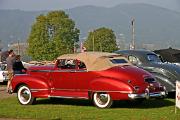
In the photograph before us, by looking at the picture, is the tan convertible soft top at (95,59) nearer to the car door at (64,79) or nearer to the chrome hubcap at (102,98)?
the car door at (64,79)

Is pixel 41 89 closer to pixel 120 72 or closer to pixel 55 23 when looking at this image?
pixel 120 72

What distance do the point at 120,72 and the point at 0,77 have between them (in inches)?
512

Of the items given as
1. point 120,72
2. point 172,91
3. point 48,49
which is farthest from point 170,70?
point 48,49

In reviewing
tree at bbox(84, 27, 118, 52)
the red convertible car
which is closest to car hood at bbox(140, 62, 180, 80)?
the red convertible car

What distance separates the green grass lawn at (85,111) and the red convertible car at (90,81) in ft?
1.28

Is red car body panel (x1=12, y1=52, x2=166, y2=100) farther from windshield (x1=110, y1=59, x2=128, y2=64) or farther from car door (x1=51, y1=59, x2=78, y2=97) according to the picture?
windshield (x1=110, y1=59, x2=128, y2=64)

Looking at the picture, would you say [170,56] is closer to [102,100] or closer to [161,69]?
[161,69]

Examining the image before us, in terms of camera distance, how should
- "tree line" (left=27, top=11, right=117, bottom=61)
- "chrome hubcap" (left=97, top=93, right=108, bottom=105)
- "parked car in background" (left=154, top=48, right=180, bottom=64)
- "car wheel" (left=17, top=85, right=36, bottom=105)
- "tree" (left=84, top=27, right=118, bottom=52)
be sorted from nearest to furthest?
"chrome hubcap" (left=97, top=93, right=108, bottom=105) → "car wheel" (left=17, top=85, right=36, bottom=105) → "parked car in background" (left=154, top=48, right=180, bottom=64) → "tree line" (left=27, top=11, right=117, bottom=61) → "tree" (left=84, top=27, right=118, bottom=52)

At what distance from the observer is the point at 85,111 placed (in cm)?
1392

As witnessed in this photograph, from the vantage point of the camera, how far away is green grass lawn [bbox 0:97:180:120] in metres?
12.7

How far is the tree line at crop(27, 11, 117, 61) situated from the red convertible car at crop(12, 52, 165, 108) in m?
60.3

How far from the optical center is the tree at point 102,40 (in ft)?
277

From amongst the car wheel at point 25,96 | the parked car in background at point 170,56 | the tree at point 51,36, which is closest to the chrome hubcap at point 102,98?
the car wheel at point 25,96

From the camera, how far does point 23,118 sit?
503 inches
